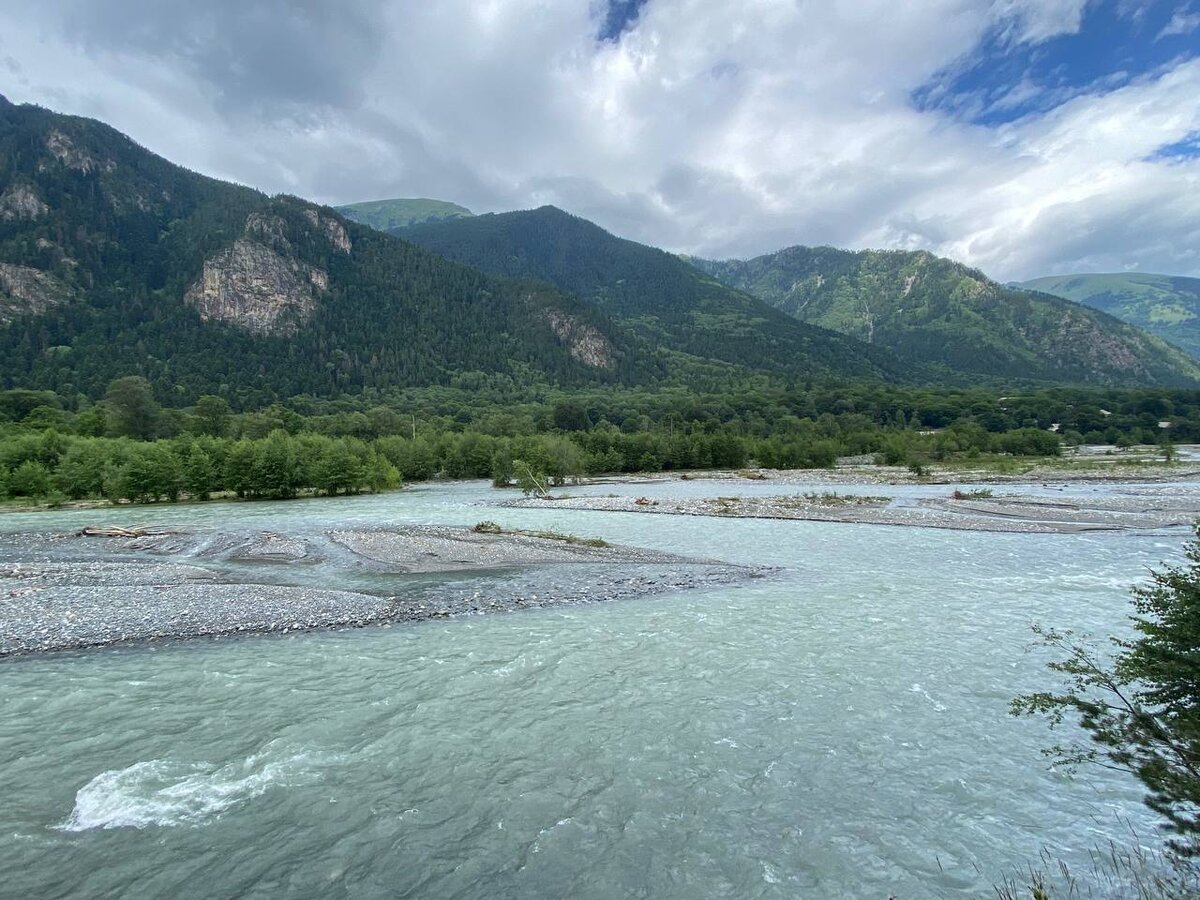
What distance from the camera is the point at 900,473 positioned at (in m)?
99.3

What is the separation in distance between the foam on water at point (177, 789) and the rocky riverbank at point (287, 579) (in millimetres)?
9198

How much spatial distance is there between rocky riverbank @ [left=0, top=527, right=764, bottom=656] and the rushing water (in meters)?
2.18

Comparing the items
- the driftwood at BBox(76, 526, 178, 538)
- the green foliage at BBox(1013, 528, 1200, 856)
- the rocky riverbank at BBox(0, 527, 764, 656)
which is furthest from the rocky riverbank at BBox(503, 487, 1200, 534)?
the green foliage at BBox(1013, 528, 1200, 856)

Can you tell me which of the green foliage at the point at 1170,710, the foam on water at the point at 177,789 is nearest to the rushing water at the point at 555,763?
the foam on water at the point at 177,789

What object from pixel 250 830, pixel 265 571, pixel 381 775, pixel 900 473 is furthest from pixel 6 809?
pixel 900 473

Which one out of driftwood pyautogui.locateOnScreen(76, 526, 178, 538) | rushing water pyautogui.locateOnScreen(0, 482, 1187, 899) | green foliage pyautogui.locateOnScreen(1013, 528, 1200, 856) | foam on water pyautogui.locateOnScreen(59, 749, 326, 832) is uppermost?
green foliage pyautogui.locateOnScreen(1013, 528, 1200, 856)

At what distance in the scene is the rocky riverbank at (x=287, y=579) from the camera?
20.4 metres

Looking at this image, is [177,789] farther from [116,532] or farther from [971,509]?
[971,509]

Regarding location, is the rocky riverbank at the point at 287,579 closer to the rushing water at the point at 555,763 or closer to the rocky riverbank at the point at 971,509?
the rushing water at the point at 555,763

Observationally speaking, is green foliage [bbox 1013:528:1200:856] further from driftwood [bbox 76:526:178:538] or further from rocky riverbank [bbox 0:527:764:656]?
driftwood [bbox 76:526:178:538]

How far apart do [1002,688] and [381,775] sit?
1349 cm

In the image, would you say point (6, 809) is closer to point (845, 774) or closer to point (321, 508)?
point (845, 774)

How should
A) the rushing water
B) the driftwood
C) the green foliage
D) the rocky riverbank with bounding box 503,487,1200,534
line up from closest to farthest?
the rushing water → the green foliage → the driftwood → the rocky riverbank with bounding box 503,487,1200,534

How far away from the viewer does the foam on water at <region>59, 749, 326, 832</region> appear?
946 cm
